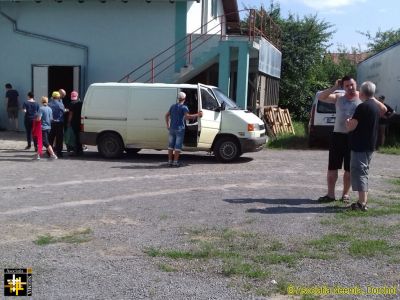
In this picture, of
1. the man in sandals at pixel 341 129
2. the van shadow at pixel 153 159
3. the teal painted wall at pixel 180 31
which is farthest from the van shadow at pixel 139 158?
the man in sandals at pixel 341 129

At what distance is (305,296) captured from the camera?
4.54 m

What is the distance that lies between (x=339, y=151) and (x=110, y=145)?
280 inches

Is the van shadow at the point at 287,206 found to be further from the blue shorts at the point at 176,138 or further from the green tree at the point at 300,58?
the green tree at the point at 300,58

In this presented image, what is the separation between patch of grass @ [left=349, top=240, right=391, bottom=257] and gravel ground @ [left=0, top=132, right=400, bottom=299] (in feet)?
0.40

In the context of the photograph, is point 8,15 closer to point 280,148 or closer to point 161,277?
point 280,148

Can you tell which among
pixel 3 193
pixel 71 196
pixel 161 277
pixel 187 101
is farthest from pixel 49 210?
pixel 187 101

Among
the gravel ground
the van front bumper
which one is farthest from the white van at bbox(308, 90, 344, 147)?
the van front bumper

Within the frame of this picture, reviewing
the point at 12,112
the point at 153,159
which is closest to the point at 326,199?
the point at 153,159

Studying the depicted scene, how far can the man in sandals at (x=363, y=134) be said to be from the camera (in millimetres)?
7438

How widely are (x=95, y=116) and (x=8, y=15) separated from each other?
8840mm

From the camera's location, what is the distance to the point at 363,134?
24.5 ft

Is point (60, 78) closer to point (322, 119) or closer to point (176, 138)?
point (176, 138)

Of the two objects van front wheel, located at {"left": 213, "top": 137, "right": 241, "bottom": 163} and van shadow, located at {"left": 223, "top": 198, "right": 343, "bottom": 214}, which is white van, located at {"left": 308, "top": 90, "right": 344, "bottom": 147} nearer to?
van front wheel, located at {"left": 213, "top": 137, "right": 241, "bottom": 163}

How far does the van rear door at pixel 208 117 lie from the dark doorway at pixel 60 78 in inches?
343
